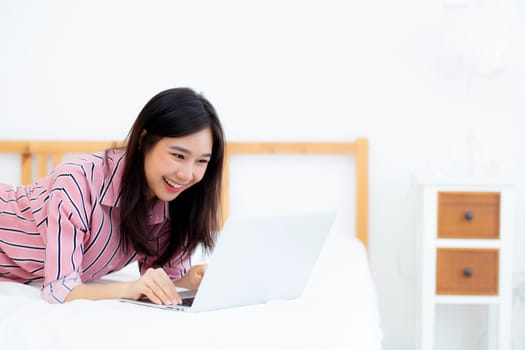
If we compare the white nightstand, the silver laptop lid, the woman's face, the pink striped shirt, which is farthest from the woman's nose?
the white nightstand

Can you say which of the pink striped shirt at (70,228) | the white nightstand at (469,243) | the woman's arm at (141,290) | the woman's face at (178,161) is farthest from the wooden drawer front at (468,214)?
the woman's arm at (141,290)

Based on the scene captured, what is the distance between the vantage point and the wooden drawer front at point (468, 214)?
2.23m

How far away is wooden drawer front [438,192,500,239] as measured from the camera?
2227mm

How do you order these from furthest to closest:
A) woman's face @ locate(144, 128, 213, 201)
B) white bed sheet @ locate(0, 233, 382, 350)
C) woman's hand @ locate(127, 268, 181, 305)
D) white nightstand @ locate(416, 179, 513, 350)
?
white nightstand @ locate(416, 179, 513, 350) → woman's face @ locate(144, 128, 213, 201) → woman's hand @ locate(127, 268, 181, 305) → white bed sheet @ locate(0, 233, 382, 350)

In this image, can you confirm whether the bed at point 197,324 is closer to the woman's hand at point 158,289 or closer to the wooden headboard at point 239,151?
the woman's hand at point 158,289

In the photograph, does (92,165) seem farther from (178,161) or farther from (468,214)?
(468,214)

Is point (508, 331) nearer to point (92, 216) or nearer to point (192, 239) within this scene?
point (192, 239)

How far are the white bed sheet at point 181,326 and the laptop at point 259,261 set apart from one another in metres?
0.03

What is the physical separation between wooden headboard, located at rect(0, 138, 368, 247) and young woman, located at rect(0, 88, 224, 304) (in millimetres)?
948

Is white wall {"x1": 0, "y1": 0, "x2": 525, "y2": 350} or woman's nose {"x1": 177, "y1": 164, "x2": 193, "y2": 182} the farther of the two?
white wall {"x1": 0, "y1": 0, "x2": 525, "y2": 350}

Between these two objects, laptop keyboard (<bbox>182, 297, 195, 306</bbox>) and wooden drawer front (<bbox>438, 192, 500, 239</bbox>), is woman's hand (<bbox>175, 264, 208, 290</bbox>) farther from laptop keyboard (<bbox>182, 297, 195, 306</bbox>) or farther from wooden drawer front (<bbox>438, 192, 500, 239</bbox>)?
wooden drawer front (<bbox>438, 192, 500, 239</bbox>)

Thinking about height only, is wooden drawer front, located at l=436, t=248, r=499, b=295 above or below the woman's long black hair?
below

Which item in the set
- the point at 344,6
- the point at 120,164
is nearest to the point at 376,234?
the point at 344,6

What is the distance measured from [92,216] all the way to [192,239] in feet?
0.79
